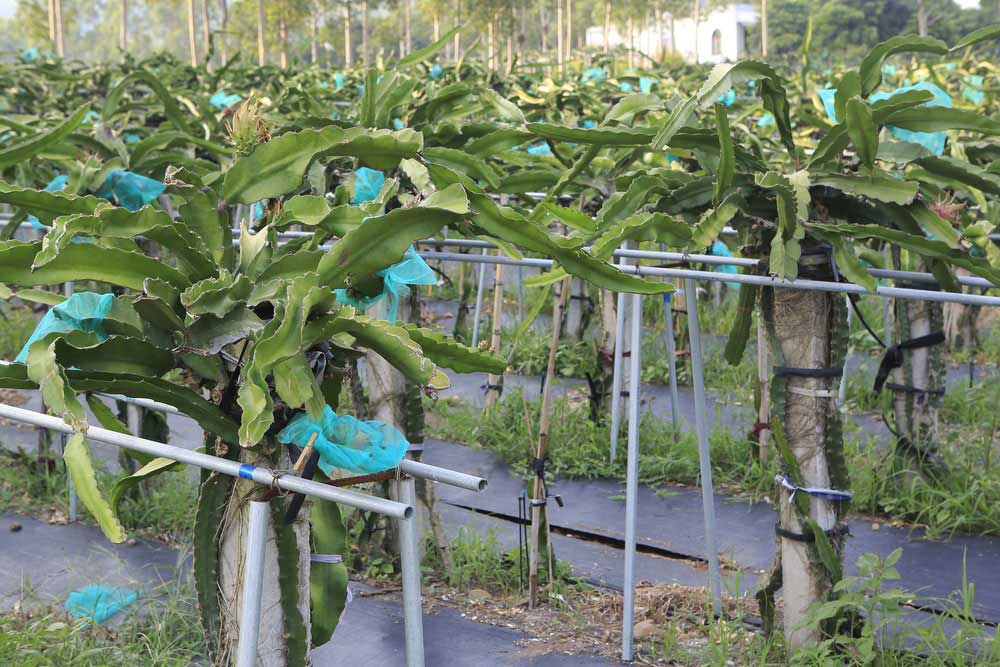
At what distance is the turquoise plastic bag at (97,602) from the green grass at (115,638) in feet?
0.10

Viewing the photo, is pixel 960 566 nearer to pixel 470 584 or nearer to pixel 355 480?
pixel 470 584

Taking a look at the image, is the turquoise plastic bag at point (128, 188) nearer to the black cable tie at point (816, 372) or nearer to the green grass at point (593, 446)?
the green grass at point (593, 446)

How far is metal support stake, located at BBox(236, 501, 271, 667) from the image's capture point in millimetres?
1430

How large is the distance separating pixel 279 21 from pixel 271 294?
1815cm

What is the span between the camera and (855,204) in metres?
2.31

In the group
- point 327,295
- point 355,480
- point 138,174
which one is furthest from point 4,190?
point 138,174

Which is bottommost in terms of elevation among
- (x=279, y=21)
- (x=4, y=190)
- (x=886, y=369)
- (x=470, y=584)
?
(x=470, y=584)

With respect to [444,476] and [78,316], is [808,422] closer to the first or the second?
[444,476]

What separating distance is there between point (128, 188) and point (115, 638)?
1334mm

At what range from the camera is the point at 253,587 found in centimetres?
144

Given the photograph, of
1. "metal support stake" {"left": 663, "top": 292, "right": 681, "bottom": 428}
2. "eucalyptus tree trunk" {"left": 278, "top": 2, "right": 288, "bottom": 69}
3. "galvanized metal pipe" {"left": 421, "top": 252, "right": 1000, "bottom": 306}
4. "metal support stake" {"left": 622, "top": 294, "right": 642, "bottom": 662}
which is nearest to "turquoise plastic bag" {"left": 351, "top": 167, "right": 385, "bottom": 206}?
→ "galvanized metal pipe" {"left": 421, "top": 252, "right": 1000, "bottom": 306}

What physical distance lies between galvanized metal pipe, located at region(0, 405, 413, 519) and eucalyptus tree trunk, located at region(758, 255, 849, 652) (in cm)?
121

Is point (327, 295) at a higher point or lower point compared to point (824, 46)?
lower

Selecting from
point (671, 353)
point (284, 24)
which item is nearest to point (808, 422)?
point (671, 353)
